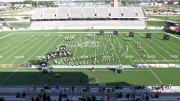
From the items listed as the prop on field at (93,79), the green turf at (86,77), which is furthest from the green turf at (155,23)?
the prop on field at (93,79)

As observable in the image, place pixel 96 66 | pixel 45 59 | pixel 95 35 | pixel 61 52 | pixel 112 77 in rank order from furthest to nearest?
pixel 95 35 < pixel 61 52 < pixel 45 59 < pixel 96 66 < pixel 112 77

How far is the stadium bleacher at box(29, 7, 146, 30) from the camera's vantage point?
316ft

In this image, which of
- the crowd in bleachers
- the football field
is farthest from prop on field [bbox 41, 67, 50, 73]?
the crowd in bleachers

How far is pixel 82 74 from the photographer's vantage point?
39.8 m

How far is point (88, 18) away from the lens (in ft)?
345

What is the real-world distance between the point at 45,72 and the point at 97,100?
13465 millimetres

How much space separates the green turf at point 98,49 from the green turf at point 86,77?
446cm

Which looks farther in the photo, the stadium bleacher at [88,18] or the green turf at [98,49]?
the stadium bleacher at [88,18]

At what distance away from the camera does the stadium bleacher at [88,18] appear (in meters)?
96.2

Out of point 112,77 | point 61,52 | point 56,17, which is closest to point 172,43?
point 61,52

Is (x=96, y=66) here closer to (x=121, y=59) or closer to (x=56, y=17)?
(x=121, y=59)

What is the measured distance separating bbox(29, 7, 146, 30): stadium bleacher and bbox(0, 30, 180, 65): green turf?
900 inches

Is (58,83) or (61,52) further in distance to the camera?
(61,52)

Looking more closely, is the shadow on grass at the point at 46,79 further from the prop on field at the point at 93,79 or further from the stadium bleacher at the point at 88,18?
the stadium bleacher at the point at 88,18
